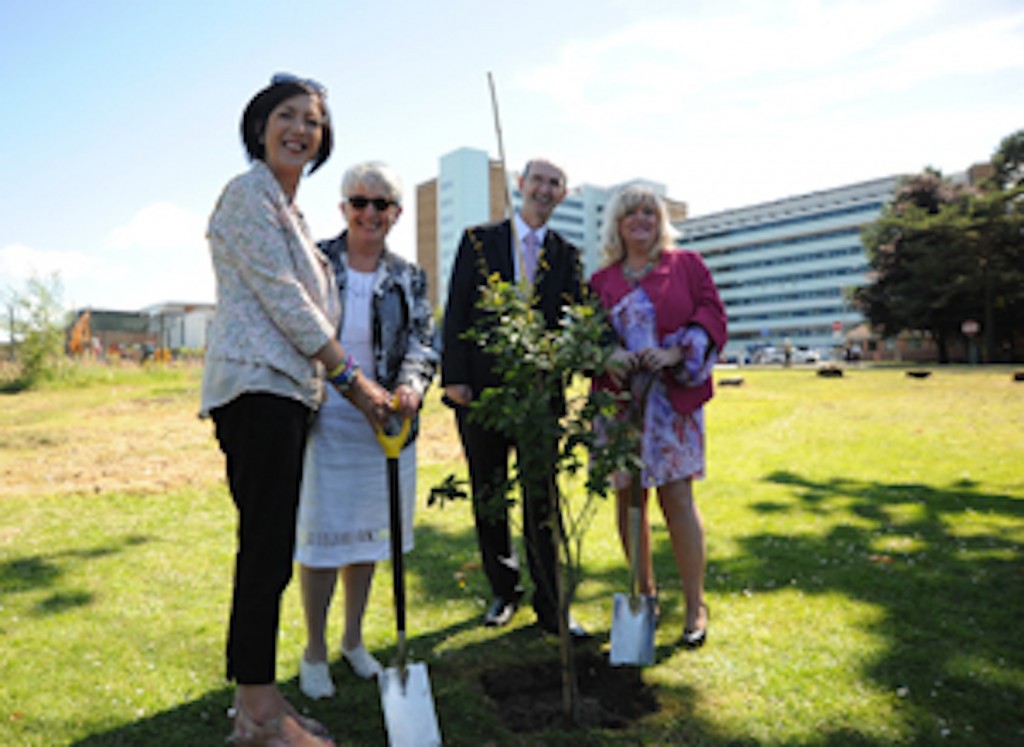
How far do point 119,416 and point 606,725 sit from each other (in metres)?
12.9

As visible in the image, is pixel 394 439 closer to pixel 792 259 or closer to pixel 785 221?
pixel 792 259

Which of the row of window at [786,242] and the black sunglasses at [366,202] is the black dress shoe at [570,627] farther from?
the row of window at [786,242]

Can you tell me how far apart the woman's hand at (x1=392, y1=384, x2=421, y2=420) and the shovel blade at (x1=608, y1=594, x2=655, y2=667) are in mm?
1254

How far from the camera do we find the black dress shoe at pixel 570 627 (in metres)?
3.56

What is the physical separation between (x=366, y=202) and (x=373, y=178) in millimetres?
103

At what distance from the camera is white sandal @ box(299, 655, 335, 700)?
2.98 m

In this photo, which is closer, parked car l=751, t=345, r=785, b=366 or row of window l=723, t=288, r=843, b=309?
parked car l=751, t=345, r=785, b=366

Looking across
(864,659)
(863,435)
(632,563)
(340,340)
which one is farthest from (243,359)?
(863,435)

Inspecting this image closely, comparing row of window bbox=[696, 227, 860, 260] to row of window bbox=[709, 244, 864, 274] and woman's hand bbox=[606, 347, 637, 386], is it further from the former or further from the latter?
woman's hand bbox=[606, 347, 637, 386]

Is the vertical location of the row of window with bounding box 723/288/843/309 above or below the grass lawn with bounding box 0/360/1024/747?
above

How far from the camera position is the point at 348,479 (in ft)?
9.90

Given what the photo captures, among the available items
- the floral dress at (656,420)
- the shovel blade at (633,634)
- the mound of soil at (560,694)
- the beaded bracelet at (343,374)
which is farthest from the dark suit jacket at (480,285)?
the mound of soil at (560,694)

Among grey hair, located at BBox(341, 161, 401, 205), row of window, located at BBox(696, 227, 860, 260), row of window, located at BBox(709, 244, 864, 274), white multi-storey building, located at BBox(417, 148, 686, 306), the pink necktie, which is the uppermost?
white multi-storey building, located at BBox(417, 148, 686, 306)

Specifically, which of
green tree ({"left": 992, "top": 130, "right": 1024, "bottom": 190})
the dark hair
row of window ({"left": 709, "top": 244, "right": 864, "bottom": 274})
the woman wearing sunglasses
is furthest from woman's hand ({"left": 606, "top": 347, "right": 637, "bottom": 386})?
row of window ({"left": 709, "top": 244, "right": 864, "bottom": 274})
